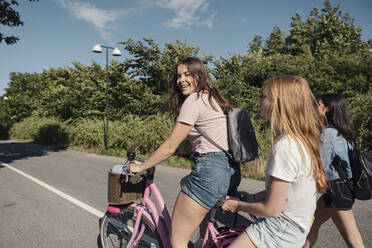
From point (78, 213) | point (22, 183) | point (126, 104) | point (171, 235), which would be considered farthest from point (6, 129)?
point (171, 235)

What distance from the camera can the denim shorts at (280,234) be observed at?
1.40 m

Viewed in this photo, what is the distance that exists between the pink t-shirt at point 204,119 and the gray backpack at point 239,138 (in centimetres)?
4

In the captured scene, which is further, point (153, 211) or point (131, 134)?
point (131, 134)

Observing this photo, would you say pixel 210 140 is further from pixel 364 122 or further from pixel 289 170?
pixel 364 122

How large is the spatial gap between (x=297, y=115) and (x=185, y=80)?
2.79 ft

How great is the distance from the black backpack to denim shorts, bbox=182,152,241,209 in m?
1.18

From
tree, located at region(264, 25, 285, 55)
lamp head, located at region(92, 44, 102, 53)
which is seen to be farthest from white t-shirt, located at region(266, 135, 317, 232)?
→ tree, located at region(264, 25, 285, 55)

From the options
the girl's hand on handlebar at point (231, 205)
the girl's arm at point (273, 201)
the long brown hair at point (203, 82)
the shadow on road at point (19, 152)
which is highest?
the long brown hair at point (203, 82)

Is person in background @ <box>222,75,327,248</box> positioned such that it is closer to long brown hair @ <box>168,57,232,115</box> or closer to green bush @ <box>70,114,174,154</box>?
long brown hair @ <box>168,57,232,115</box>

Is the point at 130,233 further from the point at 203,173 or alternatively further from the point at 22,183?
the point at 22,183

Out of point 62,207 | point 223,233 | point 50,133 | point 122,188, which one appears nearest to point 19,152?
point 50,133

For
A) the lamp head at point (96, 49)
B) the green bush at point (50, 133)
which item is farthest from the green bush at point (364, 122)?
the green bush at point (50, 133)

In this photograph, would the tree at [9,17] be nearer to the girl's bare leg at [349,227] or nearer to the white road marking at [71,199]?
the white road marking at [71,199]

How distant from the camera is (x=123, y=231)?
8.23 ft
